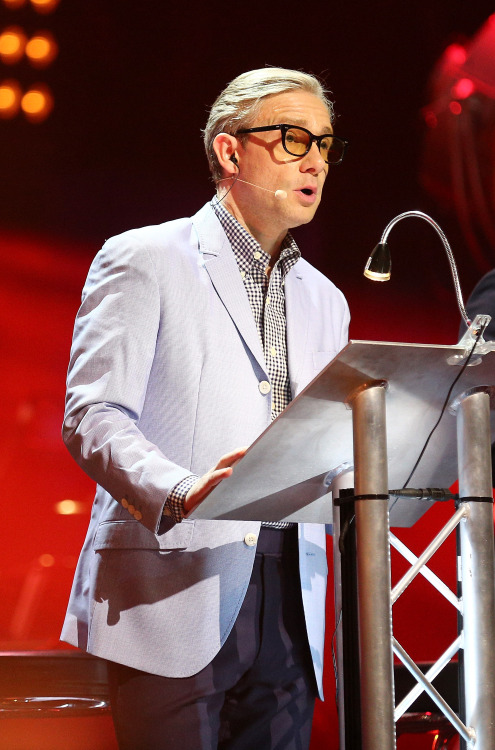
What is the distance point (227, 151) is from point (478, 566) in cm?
113

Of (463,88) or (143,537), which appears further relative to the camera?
(463,88)

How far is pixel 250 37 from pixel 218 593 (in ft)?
7.59

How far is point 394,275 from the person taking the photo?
10.5 ft

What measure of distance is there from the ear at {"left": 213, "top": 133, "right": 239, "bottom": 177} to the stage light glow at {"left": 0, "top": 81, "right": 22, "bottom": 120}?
1.07 m

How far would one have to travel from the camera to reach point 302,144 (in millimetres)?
1731

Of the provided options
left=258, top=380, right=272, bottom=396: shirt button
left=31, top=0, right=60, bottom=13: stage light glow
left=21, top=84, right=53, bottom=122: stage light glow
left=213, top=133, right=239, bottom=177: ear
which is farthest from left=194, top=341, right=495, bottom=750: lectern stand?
left=31, top=0, right=60, bottom=13: stage light glow

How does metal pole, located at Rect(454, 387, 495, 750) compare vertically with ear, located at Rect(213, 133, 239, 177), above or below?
below

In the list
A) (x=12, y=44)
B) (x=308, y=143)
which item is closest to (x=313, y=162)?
(x=308, y=143)

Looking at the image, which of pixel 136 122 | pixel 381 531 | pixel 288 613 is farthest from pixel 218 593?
pixel 136 122

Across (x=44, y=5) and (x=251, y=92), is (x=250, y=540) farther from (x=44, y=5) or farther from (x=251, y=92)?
(x=44, y=5)

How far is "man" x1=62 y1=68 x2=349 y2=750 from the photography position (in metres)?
1.35

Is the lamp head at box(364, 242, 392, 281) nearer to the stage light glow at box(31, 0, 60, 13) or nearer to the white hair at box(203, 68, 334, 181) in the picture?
the white hair at box(203, 68, 334, 181)

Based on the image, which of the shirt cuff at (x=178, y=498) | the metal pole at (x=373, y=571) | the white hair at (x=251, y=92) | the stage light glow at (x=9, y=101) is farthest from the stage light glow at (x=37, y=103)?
the metal pole at (x=373, y=571)

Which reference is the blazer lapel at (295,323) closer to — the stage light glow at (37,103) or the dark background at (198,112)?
the dark background at (198,112)
